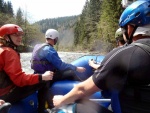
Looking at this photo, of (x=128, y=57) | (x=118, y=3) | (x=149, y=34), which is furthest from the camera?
(x=118, y=3)

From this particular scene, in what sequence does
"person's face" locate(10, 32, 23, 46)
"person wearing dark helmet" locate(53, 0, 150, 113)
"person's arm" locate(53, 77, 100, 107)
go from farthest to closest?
"person's face" locate(10, 32, 23, 46) → "person's arm" locate(53, 77, 100, 107) → "person wearing dark helmet" locate(53, 0, 150, 113)

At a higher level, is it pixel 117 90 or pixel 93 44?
pixel 117 90

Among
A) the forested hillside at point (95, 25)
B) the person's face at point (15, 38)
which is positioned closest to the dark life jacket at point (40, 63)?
the person's face at point (15, 38)

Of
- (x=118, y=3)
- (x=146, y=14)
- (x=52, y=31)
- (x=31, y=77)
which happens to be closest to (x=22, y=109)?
(x=31, y=77)

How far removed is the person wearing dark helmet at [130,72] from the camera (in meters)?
1.46

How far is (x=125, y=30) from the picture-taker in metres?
→ 1.74

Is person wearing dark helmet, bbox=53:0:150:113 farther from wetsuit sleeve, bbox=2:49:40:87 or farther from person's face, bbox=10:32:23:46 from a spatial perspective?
person's face, bbox=10:32:23:46

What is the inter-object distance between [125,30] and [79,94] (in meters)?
0.56

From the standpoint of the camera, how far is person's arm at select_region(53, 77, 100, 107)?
1621mm

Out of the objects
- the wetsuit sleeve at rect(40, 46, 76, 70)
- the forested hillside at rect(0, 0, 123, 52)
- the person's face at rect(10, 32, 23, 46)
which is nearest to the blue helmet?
the person's face at rect(10, 32, 23, 46)

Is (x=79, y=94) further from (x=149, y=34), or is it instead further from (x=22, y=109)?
(x=22, y=109)

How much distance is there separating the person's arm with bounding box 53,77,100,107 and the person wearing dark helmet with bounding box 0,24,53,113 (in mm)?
1321

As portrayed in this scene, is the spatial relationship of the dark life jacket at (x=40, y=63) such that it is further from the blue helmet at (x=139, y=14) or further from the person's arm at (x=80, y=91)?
the blue helmet at (x=139, y=14)

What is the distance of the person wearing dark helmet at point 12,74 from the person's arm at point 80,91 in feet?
4.33
